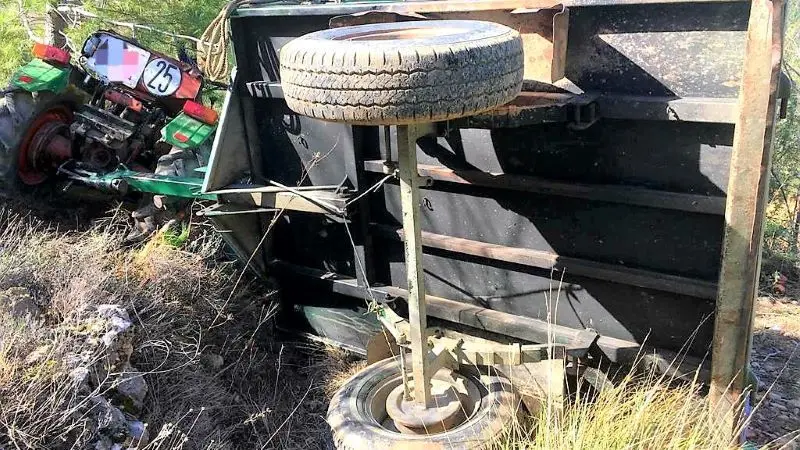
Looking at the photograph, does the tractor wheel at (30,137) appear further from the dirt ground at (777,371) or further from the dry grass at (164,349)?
the dirt ground at (777,371)

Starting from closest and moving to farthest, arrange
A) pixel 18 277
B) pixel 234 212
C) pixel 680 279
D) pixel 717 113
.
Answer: pixel 717 113, pixel 680 279, pixel 18 277, pixel 234 212

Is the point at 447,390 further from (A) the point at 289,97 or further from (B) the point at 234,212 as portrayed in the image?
Answer: (B) the point at 234,212

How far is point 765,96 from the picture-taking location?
2207mm

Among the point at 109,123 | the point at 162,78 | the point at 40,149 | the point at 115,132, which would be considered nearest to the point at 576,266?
the point at 162,78

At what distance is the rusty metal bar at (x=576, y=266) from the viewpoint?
2662 mm

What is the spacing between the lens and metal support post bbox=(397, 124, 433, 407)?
233 centimetres

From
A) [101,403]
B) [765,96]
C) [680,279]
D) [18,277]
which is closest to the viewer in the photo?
[765,96]

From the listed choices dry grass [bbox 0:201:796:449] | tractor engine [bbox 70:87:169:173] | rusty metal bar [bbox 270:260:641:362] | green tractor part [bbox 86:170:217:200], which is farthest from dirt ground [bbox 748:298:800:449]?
tractor engine [bbox 70:87:169:173]

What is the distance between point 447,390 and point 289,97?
1.37 m

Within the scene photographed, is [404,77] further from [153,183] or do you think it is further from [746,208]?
[153,183]

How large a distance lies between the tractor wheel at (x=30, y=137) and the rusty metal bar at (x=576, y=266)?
2831 mm

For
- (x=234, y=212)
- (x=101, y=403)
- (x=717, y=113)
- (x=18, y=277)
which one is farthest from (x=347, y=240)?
(x=717, y=113)

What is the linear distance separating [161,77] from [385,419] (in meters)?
2.83

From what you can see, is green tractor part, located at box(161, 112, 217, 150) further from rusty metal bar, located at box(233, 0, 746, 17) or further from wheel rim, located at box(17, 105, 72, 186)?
wheel rim, located at box(17, 105, 72, 186)
